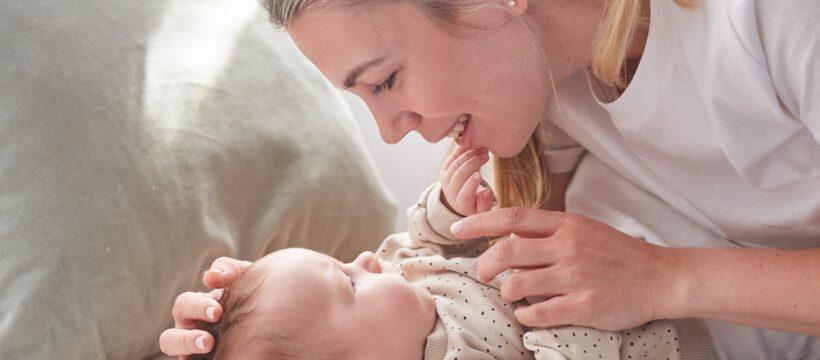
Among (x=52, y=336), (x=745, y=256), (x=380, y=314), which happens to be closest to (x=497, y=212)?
(x=380, y=314)

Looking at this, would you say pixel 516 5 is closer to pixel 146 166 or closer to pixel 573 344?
pixel 573 344

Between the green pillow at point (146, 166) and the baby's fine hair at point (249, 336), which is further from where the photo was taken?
the green pillow at point (146, 166)

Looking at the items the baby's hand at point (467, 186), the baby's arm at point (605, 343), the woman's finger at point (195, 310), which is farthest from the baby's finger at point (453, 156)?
the woman's finger at point (195, 310)

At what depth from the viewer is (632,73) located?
4.79 ft

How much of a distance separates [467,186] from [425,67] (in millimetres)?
250

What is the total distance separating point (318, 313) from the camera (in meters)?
1.29

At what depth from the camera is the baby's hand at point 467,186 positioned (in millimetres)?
1506

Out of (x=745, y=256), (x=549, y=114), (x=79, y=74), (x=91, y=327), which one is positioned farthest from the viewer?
(x=549, y=114)

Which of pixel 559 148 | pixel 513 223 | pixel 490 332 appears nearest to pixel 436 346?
pixel 490 332

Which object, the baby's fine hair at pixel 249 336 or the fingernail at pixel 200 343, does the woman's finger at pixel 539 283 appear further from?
the fingernail at pixel 200 343

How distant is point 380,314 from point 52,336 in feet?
1.47

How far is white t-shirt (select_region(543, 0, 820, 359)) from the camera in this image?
4.00ft

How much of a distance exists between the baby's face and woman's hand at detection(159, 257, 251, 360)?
68 millimetres

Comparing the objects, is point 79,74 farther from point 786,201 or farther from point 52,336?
point 786,201
